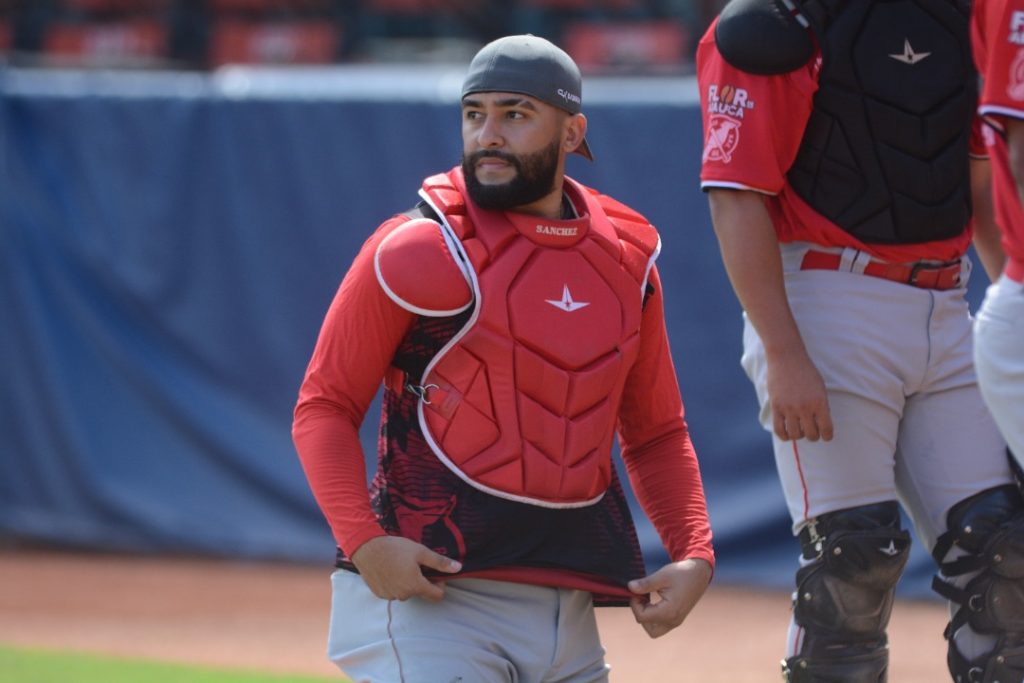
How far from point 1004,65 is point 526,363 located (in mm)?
979

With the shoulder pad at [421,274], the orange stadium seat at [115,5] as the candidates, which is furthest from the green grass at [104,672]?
the orange stadium seat at [115,5]

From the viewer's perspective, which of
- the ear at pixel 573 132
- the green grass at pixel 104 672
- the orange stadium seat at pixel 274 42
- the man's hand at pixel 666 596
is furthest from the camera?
the orange stadium seat at pixel 274 42

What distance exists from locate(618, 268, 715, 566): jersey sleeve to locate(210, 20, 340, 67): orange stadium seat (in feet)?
35.7

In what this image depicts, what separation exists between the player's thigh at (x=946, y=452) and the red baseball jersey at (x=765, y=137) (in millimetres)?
309

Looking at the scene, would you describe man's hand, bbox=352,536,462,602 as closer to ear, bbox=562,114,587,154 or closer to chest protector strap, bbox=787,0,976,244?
ear, bbox=562,114,587,154

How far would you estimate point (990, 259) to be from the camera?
3.64m

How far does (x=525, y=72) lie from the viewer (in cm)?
304

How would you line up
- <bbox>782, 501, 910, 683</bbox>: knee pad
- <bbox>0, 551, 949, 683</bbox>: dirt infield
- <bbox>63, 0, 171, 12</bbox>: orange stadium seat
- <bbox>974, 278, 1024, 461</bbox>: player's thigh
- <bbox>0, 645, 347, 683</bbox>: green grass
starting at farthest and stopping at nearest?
1. <bbox>63, 0, 171, 12</bbox>: orange stadium seat
2. <bbox>0, 551, 949, 683</bbox>: dirt infield
3. <bbox>0, 645, 347, 683</bbox>: green grass
4. <bbox>782, 501, 910, 683</bbox>: knee pad
5. <bbox>974, 278, 1024, 461</bbox>: player's thigh

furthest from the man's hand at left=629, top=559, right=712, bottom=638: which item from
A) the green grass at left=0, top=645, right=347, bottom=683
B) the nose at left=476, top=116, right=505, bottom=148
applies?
the green grass at left=0, top=645, right=347, bottom=683

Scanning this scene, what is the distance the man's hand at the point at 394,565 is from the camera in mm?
2848

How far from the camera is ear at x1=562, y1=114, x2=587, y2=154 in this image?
3.14m

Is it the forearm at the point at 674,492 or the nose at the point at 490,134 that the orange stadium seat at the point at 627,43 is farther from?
the nose at the point at 490,134

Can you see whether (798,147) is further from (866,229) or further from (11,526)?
(11,526)

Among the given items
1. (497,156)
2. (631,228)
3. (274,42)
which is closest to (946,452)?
(631,228)
